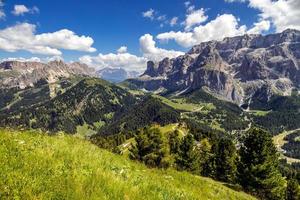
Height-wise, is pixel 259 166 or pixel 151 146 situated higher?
pixel 259 166

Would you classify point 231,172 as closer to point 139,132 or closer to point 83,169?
point 139,132

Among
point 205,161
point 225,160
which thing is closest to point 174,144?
point 205,161

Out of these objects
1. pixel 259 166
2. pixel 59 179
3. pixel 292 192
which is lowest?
pixel 292 192

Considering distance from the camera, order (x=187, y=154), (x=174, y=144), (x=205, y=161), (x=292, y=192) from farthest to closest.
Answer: (x=174, y=144) < (x=205, y=161) < (x=187, y=154) < (x=292, y=192)

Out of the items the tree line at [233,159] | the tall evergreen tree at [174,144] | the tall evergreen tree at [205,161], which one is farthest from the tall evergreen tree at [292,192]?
the tall evergreen tree at [174,144]

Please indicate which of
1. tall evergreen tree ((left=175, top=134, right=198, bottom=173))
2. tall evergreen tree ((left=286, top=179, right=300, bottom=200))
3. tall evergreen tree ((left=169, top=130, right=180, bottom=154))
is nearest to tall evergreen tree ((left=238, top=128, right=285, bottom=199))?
tall evergreen tree ((left=175, top=134, right=198, bottom=173))

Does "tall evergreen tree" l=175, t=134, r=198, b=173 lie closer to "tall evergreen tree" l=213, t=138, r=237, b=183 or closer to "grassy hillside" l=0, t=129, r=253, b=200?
"tall evergreen tree" l=213, t=138, r=237, b=183

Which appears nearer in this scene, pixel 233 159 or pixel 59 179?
pixel 59 179

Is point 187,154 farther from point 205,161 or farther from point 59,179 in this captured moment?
point 59,179

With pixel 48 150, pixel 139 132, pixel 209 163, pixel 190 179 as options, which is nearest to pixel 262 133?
pixel 139 132

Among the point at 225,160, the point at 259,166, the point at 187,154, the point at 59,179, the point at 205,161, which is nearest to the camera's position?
the point at 59,179

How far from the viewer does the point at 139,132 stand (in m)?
83.1

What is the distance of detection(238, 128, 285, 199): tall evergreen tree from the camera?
5969 cm

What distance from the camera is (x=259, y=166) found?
6009cm
